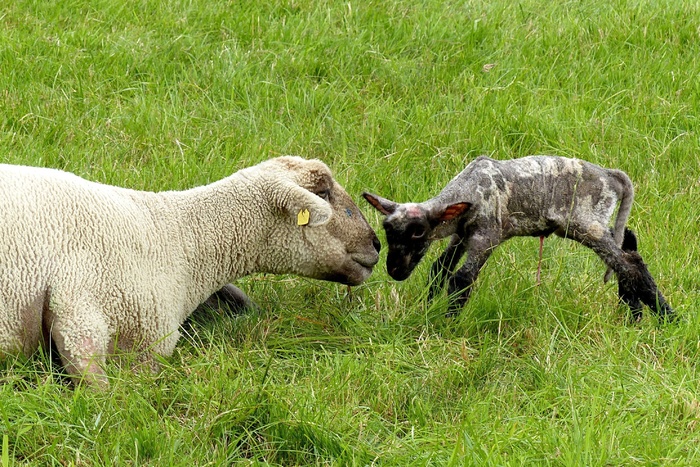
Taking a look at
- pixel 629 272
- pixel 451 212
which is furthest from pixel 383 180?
pixel 629 272

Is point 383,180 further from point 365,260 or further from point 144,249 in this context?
point 144,249

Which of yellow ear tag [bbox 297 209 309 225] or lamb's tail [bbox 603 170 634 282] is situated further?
lamb's tail [bbox 603 170 634 282]

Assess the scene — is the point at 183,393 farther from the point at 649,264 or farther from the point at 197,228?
the point at 649,264

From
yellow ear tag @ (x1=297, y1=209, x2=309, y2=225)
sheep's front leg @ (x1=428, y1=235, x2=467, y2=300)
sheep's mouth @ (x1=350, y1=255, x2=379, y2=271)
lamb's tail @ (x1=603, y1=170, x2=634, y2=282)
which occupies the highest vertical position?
yellow ear tag @ (x1=297, y1=209, x2=309, y2=225)

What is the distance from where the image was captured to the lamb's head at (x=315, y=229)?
5.50 meters

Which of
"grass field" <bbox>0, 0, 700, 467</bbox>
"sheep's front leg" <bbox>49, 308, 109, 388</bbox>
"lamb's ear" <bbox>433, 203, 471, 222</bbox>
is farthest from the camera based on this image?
"lamb's ear" <bbox>433, 203, 471, 222</bbox>

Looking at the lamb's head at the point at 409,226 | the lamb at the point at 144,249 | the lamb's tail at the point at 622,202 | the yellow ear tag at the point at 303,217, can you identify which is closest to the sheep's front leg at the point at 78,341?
the lamb at the point at 144,249

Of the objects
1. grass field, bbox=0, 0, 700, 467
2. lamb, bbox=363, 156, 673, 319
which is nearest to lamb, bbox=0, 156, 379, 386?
grass field, bbox=0, 0, 700, 467

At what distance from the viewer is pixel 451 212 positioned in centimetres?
536

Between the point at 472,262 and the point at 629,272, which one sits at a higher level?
the point at 472,262

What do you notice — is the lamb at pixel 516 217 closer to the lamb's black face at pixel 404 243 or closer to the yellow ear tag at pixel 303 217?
the lamb's black face at pixel 404 243

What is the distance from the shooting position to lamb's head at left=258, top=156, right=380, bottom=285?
18.0 ft

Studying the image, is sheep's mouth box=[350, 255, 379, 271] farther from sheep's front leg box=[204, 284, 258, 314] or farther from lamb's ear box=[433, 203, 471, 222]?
sheep's front leg box=[204, 284, 258, 314]

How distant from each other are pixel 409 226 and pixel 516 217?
0.60 meters
